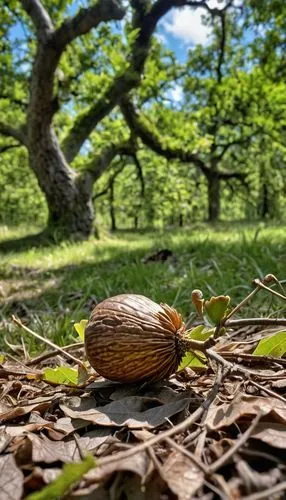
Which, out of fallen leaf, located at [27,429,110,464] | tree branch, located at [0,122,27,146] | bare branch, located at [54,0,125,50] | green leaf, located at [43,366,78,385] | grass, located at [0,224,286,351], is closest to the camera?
fallen leaf, located at [27,429,110,464]

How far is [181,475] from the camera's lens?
2.05 ft

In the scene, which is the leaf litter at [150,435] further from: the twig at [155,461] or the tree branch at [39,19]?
the tree branch at [39,19]

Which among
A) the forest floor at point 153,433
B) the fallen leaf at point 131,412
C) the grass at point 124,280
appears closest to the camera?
the forest floor at point 153,433

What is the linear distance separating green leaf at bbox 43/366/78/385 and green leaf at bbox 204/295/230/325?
1.29 feet

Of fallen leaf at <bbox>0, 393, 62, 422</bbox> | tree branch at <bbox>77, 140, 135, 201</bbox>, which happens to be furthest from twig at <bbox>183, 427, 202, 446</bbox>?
tree branch at <bbox>77, 140, 135, 201</bbox>

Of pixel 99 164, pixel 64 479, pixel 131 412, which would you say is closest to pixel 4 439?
pixel 131 412

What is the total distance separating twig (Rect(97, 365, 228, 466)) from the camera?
1.98ft

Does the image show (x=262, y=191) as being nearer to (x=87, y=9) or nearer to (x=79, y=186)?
(x=79, y=186)

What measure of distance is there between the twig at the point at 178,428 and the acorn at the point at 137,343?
0.33ft

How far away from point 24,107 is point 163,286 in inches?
444

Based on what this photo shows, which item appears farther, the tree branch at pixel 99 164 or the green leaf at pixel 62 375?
the tree branch at pixel 99 164

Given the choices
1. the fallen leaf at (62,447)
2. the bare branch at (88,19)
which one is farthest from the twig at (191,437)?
the bare branch at (88,19)

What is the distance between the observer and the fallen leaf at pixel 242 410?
0.74 m

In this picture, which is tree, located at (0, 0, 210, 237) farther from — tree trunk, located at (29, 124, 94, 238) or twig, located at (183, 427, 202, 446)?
twig, located at (183, 427, 202, 446)
